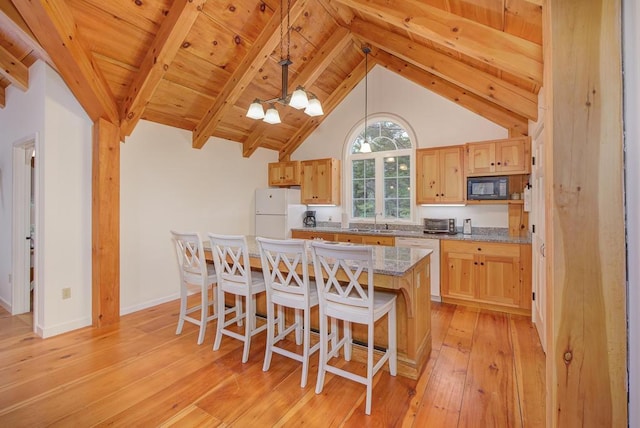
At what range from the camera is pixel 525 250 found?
3.42 m

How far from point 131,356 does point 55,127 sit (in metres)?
2.47

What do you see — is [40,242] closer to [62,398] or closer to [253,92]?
[62,398]

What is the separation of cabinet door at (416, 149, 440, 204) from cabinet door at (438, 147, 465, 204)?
68mm

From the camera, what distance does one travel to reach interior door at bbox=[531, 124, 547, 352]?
2699mm

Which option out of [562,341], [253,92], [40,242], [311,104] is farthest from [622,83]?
[40,242]

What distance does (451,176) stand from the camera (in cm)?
410

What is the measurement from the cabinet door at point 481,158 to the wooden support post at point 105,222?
4.41 m

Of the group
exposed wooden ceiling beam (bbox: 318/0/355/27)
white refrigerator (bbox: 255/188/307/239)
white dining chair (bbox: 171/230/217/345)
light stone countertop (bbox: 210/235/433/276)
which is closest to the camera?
light stone countertop (bbox: 210/235/433/276)

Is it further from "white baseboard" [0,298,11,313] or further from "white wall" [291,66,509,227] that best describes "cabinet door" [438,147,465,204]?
"white baseboard" [0,298,11,313]

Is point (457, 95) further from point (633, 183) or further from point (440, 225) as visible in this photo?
point (633, 183)

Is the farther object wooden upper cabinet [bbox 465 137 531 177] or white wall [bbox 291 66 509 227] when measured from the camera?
white wall [bbox 291 66 509 227]

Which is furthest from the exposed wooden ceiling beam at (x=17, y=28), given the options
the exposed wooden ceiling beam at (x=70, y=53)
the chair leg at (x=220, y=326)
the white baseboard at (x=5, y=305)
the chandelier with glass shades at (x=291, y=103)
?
the white baseboard at (x=5, y=305)

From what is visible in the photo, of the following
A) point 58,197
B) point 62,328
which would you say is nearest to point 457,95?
point 58,197

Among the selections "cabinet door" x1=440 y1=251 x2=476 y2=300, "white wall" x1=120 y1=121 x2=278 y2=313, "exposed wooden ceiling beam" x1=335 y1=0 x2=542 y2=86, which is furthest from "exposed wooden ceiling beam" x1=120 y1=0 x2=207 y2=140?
"cabinet door" x1=440 y1=251 x2=476 y2=300
